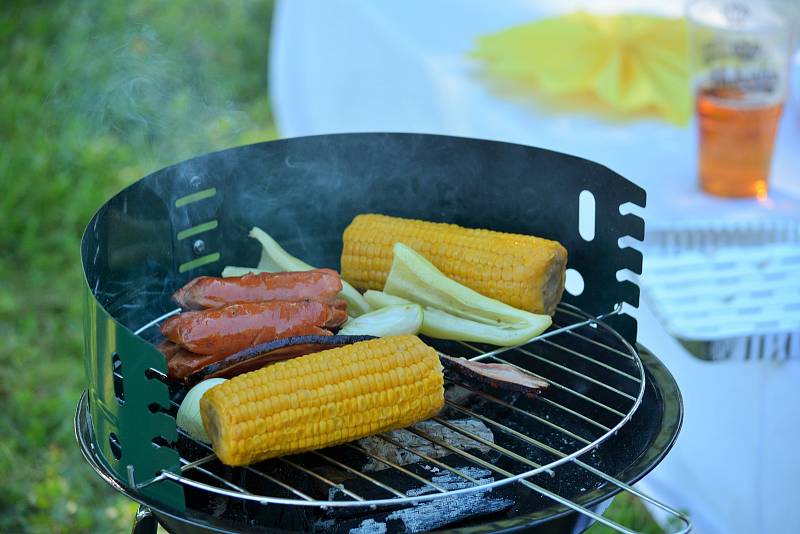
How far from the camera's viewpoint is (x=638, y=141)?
3070 millimetres

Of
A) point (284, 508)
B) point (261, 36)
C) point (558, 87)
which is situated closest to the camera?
point (284, 508)

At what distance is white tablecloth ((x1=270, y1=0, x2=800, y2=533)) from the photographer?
8.21 ft

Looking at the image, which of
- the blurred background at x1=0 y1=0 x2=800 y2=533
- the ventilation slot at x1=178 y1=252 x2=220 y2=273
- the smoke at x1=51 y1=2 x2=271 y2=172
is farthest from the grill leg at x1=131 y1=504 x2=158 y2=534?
the smoke at x1=51 y1=2 x2=271 y2=172

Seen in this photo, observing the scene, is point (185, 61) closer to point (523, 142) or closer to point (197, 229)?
point (523, 142)

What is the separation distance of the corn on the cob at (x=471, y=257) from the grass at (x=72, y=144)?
0.73m

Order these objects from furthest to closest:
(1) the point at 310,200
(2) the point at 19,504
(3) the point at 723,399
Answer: (2) the point at 19,504
(3) the point at 723,399
(1) the point at 310,200

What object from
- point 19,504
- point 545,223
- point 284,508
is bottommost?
point 19,504

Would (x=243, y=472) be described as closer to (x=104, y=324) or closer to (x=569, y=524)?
(x=104, y=324)

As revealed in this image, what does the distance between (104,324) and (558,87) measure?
6.92 feet

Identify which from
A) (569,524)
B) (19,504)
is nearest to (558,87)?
(569,524)

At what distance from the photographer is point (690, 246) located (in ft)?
8.77

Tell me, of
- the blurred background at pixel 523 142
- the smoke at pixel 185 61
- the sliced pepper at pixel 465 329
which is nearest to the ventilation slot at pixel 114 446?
the sliced pepper at pixel 465 329

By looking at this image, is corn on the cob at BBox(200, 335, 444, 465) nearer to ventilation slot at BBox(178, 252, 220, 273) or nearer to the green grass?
ventilation slot at BBox(178, 252, 220, 273)

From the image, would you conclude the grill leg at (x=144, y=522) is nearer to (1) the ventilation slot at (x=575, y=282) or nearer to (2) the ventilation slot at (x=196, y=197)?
(2) the ventilation slot at (x=196, y=197)
